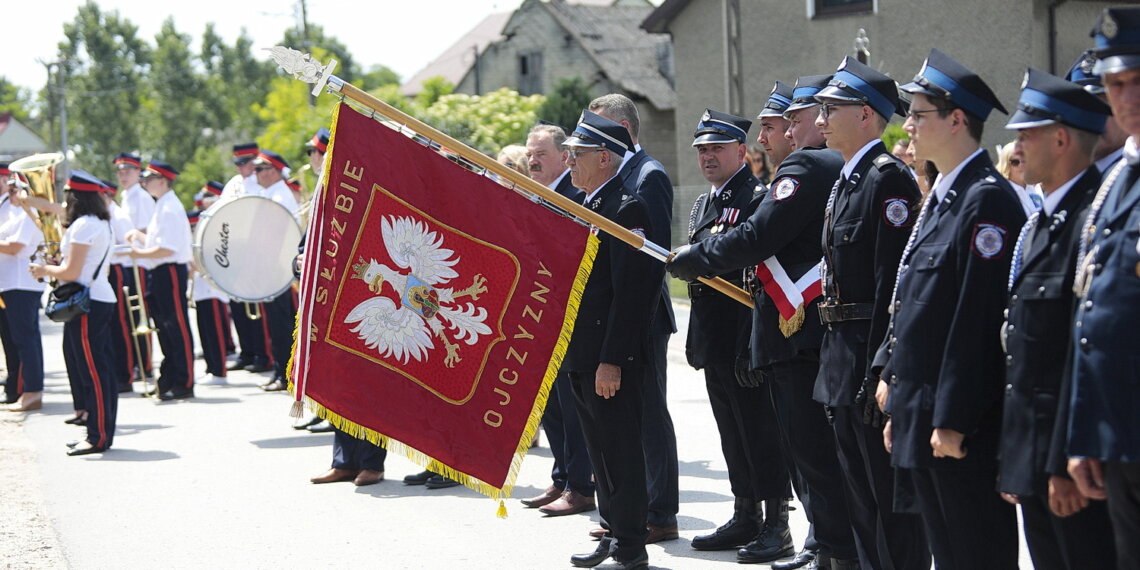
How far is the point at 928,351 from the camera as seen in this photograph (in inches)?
155

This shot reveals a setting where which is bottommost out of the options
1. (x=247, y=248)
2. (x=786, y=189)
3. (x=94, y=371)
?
(x=94, y=371)

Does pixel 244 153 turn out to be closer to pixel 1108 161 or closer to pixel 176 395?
pixel 176 395

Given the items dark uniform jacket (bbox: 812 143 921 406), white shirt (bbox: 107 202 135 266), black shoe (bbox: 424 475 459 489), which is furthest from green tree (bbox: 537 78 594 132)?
dark uniform jacket (bbox: 812 143 921 406)

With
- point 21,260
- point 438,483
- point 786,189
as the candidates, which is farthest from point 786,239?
point 21,260

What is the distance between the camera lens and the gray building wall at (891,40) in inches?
933

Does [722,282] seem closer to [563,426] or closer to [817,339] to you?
[817,339]

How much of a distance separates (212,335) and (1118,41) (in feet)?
39.5

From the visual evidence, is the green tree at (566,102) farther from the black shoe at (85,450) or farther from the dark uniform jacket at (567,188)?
the dark uniform jacket at (567,188)

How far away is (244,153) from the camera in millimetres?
13641

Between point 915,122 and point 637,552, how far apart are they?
8.36 feet

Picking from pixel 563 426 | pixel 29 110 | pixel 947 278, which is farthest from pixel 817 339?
pixel 29 110

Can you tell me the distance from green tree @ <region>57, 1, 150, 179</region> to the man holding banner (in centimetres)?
7115

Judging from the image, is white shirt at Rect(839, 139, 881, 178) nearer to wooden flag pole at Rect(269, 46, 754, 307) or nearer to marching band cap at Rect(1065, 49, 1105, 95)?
marching band cap at Rect(1065, 49, 1105, 95)

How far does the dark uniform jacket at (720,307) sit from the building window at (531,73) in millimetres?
43896
